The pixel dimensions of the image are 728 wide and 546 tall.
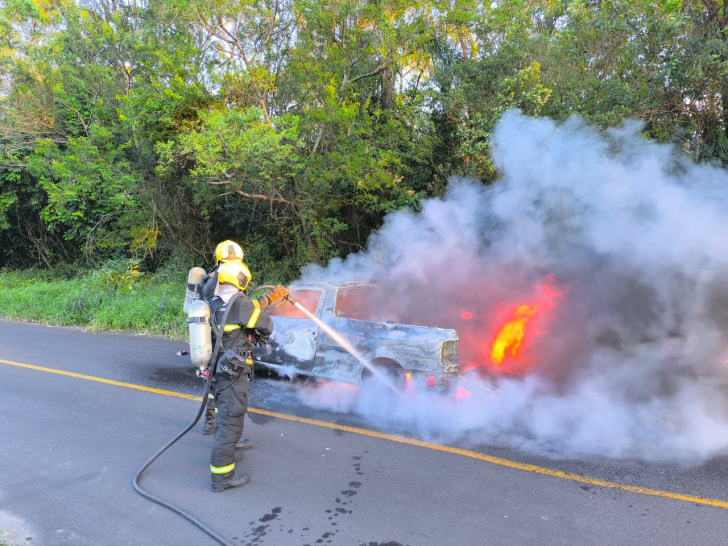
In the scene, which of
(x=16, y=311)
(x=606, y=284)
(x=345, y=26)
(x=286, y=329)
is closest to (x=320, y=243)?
(x=345, y=26)

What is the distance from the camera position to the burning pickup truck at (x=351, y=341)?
5.06 m

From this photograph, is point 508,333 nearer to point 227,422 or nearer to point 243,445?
point 243,445

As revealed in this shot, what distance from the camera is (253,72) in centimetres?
1050

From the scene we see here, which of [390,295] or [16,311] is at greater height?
[390,295]

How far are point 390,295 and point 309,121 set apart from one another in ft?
18.3

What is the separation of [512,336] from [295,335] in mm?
3095

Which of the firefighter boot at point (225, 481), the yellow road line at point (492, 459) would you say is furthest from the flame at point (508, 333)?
the firefighter boot at point (225, 481)

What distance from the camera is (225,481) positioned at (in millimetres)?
3635

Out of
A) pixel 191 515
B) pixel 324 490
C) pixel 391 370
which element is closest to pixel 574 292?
pixel 391 370

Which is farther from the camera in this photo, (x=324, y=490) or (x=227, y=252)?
(x=227, y=252)

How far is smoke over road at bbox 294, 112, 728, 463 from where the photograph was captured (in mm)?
5023

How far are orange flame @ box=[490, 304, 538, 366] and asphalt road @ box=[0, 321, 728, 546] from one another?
241 cm

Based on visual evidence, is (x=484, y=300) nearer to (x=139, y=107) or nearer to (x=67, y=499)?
(x=67, y=499)

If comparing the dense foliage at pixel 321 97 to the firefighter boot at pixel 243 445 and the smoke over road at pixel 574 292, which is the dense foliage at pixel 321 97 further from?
the firefighter boot at pixel 243 445
